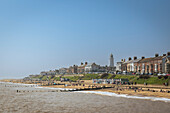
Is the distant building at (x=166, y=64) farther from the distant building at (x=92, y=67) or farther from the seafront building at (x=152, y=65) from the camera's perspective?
the distant building at (x=92, y=67)

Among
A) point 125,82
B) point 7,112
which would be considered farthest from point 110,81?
point 7,112

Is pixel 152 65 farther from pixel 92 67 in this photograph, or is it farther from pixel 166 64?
pixel 92 67

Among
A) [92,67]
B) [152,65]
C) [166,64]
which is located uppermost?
[166,64]

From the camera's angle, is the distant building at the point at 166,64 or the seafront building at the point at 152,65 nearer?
the distant building at the point at 166,64

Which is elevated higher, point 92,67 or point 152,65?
point 152,65

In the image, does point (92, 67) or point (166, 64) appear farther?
point (92, 67)

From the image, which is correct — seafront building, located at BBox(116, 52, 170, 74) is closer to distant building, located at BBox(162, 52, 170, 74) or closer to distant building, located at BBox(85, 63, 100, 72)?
distant building, located at BBox(162, 52, 170, 74)

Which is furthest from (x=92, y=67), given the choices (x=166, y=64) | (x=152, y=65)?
(x=166, y=64)

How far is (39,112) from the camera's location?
35.0 meters

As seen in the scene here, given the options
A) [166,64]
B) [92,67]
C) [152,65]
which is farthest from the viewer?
[92,67]

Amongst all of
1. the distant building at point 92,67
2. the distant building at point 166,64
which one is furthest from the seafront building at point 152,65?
the distant building at point 92,67

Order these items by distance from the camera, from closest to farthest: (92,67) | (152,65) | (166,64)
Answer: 1. (166,64)
2. (152,65)
3. (92,67)

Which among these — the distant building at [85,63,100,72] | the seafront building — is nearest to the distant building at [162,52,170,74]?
the seafront building

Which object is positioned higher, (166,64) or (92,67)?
(166,64)
